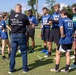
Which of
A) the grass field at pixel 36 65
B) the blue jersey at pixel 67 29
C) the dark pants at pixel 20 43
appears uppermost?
the blue jersey at pixel 67 29

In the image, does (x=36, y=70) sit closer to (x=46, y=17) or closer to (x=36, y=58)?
(x=36, y=58)

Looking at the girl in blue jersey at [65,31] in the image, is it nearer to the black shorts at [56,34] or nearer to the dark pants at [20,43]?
the dark pants at [20,43]

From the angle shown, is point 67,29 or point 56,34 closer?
point 67,29

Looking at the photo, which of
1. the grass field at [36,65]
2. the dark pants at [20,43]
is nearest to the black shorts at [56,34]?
the grass field at [36,65]

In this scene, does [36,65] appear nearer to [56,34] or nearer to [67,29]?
[56,34]

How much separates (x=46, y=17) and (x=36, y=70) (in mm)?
3520

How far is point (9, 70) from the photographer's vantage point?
863 cm

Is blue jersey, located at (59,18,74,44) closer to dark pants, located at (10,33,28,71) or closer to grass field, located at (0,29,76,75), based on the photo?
grass field, located at (0,29,76,75)

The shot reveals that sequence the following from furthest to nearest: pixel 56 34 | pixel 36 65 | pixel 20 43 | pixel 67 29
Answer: pixel 56 34, pixel 36 65, pixel 20 43, pixel 67 29

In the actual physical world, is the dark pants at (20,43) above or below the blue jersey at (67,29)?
below

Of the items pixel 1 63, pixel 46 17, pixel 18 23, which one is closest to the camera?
pixel 18 23

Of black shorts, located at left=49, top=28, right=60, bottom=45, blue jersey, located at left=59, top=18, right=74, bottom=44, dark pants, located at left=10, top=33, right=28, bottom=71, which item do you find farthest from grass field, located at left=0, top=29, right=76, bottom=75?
blue jersey, located at left=59, top=18, right=74, bottom=44

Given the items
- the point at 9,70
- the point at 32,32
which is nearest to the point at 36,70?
the point at 9,70

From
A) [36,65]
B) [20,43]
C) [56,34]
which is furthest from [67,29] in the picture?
[56,34]
